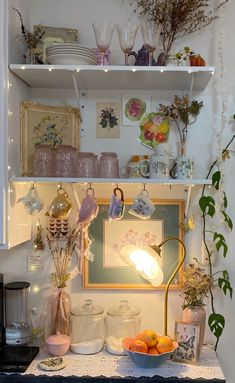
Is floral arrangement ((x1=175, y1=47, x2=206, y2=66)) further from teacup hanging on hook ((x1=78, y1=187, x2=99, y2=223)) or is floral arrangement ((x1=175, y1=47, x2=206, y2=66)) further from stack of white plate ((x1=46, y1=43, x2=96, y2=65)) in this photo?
teacup hanging on hook ((x1=78, y1=187, x2=99, y2=223))

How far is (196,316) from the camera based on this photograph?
177 cm

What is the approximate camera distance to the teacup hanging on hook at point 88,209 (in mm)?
1781

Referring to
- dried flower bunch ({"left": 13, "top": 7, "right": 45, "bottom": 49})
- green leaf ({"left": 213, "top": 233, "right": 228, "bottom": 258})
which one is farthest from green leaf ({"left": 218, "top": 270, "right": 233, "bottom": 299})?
dried flower bunch ({"left": 13, "top": 7, "right": 45, "bottom": 49})

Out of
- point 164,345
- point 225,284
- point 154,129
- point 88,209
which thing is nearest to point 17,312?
point 88,209

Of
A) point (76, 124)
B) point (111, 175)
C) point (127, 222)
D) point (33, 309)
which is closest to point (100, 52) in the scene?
point (76, 124)

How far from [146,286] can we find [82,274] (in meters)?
0.32

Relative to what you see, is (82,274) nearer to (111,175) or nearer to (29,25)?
(111,175)

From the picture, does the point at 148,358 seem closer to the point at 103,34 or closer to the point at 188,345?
the point at 188,345

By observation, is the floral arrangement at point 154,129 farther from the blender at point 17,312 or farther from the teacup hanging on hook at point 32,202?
the blender at point 17,312

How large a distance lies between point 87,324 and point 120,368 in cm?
28

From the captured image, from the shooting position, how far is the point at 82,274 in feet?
6.40

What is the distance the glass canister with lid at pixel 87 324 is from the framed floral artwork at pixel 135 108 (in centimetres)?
90

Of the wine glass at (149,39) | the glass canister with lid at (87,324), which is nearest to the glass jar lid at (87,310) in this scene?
the glass canister with lid at (87,324)

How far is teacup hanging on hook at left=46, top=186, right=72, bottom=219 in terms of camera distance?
1806 millimetres
